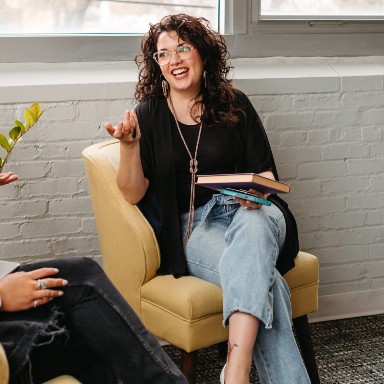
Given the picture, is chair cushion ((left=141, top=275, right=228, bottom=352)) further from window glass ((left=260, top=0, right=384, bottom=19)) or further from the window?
window glass ((left=260, top=0, right=384, bottom=19))

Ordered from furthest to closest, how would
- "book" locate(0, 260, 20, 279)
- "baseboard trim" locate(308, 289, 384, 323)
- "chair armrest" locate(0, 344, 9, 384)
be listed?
"baseboard trim" locate(308, 289, 384, 323) → "book" locate(0, 260, 20, 279) → "chair armrest" locate(0, 344, 9, 384)

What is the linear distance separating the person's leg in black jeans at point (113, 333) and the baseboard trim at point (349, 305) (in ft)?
5.23

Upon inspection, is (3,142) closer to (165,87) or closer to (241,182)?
Answer: (165,87)

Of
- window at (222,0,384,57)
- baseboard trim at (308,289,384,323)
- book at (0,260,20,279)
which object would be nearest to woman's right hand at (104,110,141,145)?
book at (0,260,20,279)

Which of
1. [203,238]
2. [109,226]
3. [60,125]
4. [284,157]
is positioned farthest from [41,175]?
[284,157]

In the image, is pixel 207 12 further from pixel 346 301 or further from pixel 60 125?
pixel 346 301

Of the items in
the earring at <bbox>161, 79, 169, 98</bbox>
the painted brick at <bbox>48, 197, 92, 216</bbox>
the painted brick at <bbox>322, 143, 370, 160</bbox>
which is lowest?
the painted brick at <bbox>48, 197, 92, 216</bbox>

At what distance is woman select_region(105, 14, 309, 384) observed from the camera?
2279 millimetres

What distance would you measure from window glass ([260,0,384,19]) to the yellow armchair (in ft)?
3.53

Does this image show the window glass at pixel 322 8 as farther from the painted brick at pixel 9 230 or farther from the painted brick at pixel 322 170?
the painted brick at pixel 9 230

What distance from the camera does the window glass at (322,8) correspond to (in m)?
3.36

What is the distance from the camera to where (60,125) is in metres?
Result: 2.87

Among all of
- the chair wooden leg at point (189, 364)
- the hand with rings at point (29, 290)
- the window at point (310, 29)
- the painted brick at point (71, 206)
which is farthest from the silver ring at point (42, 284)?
the window at point (310, 29)

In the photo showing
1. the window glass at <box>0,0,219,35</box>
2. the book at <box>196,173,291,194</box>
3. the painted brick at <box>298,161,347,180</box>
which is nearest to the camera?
the book at <box>196,173,291,194</box>
